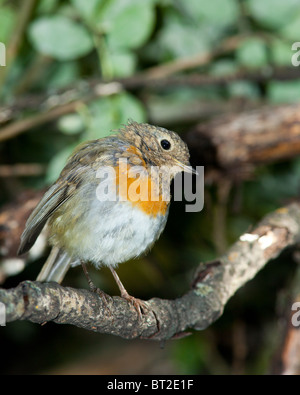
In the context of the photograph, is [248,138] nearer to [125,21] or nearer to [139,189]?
[125,21]

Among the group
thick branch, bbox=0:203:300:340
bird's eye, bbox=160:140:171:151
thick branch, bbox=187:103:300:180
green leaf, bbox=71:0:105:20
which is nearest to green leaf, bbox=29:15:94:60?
green leaf, bbox=71:0:105:20

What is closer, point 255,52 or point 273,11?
point 273,11

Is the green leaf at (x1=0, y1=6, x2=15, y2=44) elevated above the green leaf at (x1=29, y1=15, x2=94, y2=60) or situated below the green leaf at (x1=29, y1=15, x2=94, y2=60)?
above

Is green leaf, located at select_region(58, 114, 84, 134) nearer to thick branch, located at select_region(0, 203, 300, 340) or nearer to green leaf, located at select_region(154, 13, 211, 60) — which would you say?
green leaf, located at select_region(154, 13, 211, 60)

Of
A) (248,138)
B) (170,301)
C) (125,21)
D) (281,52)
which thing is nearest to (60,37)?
(125,21)

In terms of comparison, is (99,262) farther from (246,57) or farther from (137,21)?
(246,57)

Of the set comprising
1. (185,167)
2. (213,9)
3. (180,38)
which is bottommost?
(185,167)
